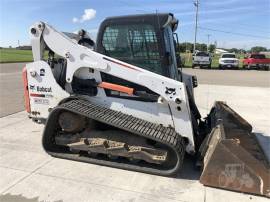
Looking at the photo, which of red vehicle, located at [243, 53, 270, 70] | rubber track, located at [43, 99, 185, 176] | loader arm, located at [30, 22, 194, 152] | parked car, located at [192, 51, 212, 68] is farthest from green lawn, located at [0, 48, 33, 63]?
red vehicle, located at [243, 53, 270, 70]

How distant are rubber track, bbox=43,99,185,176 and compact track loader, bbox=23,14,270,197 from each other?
1cm

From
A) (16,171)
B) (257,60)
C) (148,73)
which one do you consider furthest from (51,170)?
(257,60)

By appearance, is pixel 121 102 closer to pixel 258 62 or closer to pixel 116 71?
pixel 116 71

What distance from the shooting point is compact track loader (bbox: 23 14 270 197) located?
4.16 m

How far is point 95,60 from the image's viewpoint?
4496 millimetres

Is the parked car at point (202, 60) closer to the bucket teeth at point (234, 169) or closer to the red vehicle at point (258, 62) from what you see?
the red vehicle at point (258, 62)

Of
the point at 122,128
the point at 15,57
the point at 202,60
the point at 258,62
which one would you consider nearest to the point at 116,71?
the point at 122,128

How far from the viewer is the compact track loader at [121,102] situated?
4156 mm

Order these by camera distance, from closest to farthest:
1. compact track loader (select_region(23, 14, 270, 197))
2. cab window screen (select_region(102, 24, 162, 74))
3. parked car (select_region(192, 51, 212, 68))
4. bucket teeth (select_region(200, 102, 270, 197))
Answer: bucket teeth (select_region(200, 102, 270, 197))
compact track loader (select_region(23, 14, 270, 197))
cab window screen (select_region(102, 24, 162, 74))
parked car (select_region(192, 51, 212, 68))

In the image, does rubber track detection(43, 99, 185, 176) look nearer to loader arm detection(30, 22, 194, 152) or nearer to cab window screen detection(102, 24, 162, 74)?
loader arm detection(30, 22, 194, 152)

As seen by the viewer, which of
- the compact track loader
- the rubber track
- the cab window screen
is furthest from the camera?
the cab window screen

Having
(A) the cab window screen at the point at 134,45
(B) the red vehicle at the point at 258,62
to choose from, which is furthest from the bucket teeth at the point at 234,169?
(B) the red vehicle at the point at 258,62

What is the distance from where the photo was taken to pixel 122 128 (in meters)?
4.12

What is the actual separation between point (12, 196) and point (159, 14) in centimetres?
312
